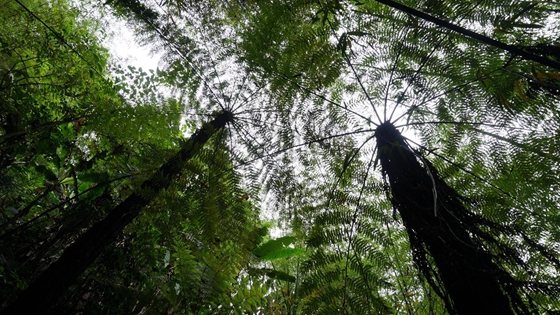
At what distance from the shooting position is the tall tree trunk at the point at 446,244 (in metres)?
0.96

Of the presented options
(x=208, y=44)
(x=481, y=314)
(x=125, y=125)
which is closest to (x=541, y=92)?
(x=481, y=314)

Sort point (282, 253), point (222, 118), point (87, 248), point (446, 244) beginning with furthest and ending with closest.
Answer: point (282, 253), point (222, 118), point (87, 248), point (446, 244)

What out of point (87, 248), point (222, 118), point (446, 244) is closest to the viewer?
point (446, 244)

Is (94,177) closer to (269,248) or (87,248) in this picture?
(87,248)

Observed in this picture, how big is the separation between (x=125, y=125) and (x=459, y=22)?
2.44 m

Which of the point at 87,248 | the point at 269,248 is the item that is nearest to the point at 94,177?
the point at 87,248

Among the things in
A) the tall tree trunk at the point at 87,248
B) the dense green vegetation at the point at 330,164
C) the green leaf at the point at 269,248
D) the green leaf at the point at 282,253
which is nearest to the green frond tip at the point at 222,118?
the dense green vegetation at the point at 330,164

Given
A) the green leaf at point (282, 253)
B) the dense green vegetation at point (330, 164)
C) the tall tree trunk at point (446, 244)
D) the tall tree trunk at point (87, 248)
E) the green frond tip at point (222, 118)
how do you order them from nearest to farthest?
the tall tree trunk at point (446, 244) < the dense green vegetation at point (330, 164) < the tall tree trunk at point (87, 248) < the green frond tip at point (222, 118) < the green leaf at point (282, 253)

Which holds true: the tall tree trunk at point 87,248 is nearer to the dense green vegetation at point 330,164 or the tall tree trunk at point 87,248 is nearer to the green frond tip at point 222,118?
the dense green vegetation at point 330,164

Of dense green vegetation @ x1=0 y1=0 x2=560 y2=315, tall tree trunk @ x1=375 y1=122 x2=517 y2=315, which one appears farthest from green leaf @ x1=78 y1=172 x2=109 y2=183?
tall tree trunk @ x1=375 y1=122 x2=517 y2=315

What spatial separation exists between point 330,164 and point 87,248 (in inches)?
69.9

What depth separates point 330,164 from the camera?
2.16 meters

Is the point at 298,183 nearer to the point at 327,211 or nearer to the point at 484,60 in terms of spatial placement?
the point at 327,211

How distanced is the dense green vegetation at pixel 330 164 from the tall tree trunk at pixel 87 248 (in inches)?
0.5
